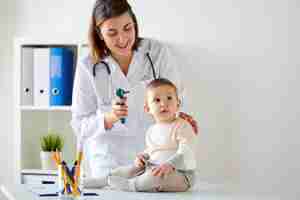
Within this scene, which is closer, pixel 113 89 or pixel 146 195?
pixel 146 195

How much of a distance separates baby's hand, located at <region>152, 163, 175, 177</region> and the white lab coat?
499 millimetres

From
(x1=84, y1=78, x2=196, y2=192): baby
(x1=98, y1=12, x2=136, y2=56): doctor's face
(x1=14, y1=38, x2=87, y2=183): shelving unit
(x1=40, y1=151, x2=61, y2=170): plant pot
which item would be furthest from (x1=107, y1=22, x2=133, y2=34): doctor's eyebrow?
(x1=40, y1=151, x2=61, y2=170): plant pot

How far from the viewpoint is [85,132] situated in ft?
7.34

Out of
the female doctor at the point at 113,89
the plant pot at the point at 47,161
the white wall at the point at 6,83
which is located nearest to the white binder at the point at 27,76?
the plant pot at the point at 47,161

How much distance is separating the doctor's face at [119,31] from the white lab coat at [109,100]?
6.5 inches

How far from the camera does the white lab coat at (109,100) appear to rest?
7.50 feet

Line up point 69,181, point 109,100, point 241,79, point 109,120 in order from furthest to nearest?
point 241,79 < point 109,100 < point 109,120 < point 69,181

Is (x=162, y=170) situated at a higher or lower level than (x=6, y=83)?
lower

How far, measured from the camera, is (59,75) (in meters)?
3.09

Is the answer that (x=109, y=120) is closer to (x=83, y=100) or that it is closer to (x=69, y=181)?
(x=83, y=100)

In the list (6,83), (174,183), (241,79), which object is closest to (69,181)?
(174,183)

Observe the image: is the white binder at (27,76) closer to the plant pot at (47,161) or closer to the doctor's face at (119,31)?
the plant pot at (47,161)

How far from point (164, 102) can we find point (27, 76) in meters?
1.43

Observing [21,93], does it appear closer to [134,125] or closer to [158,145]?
[134,125]
